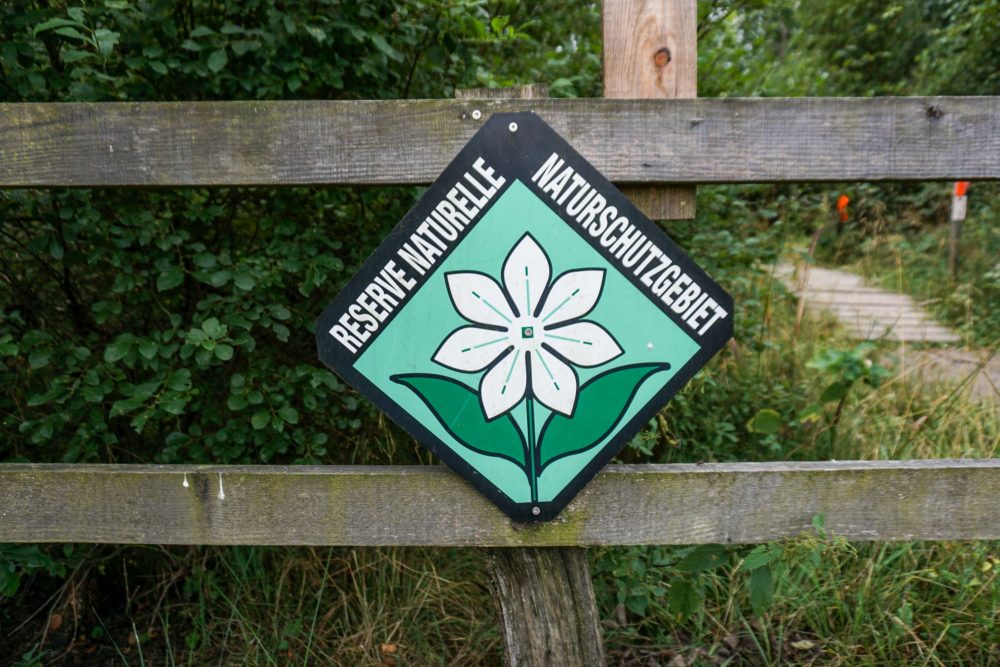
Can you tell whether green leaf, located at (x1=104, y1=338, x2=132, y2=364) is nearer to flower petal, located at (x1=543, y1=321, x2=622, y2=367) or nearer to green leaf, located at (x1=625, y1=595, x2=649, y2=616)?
flower petal, located at (x1=543, y1=321, x2=622, y2=367)

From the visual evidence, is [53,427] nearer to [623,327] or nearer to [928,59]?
[623,327]

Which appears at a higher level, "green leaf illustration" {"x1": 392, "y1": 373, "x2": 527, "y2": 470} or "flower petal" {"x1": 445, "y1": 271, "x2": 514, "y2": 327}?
"flower petal" {"x1": 445, "y1": 271, "x2": 514, "y2": 327}

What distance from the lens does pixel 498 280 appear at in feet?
4.46

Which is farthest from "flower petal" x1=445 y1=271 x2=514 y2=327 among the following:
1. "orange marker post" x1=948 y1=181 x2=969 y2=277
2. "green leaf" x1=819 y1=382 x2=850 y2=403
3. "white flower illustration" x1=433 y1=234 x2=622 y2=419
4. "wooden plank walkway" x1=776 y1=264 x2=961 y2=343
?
"orange marker post" x1=948 y1=181 x2=969 y2=277

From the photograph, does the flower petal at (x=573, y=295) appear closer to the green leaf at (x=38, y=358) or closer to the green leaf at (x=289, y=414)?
the green leaf at (x=289, y=414)

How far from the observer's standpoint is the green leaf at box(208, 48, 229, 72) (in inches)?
71.7

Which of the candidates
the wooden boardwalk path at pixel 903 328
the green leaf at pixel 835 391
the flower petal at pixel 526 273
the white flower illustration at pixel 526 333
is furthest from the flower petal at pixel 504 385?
the wooden boardwalk path at pixel 903 328

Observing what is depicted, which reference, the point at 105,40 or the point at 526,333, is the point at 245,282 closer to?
the point at 105,40

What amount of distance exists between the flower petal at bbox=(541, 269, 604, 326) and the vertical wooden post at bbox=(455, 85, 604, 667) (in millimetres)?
556

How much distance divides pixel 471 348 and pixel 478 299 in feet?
0.31

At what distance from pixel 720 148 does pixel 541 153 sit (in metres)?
0.35

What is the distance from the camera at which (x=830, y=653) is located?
2029mm

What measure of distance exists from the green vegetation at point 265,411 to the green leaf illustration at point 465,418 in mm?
509

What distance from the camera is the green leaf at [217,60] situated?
182 cm
